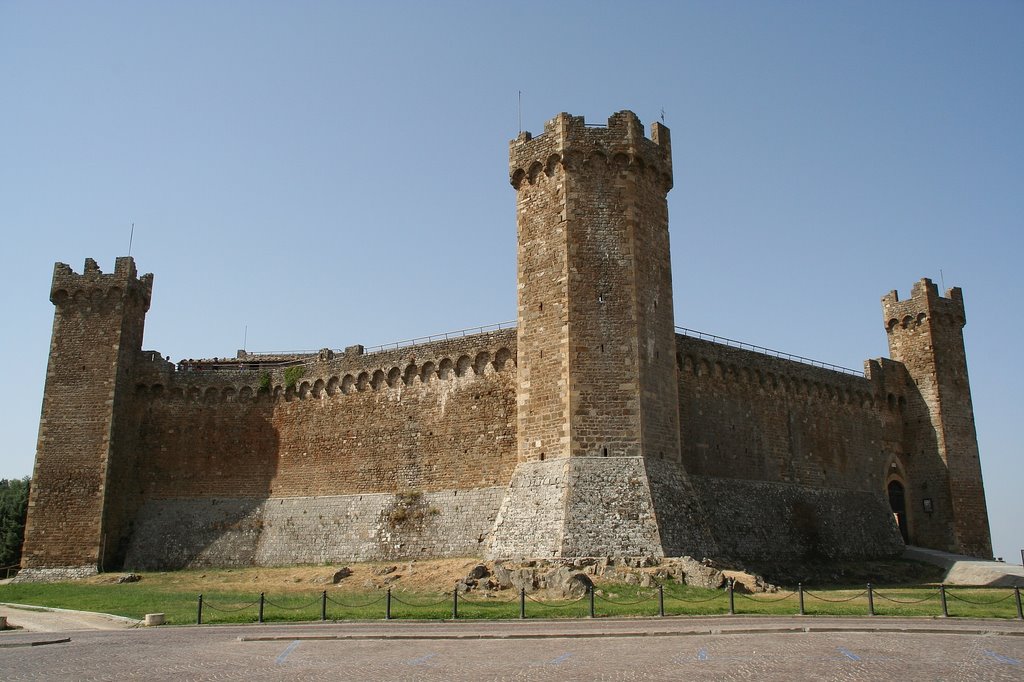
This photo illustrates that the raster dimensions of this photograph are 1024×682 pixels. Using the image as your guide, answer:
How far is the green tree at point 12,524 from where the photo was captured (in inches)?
1457

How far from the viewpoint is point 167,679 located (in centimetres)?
1117

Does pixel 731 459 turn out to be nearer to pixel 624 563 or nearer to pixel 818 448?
pixel 818 448

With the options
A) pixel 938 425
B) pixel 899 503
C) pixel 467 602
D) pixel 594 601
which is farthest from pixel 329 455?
pixel 938 425

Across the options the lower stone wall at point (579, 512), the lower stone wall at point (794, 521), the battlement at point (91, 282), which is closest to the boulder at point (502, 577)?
the lower stone wall at point (579, 512)

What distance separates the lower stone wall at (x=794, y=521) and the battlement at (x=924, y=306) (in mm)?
8568

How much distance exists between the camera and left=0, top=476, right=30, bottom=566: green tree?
37.0 meters

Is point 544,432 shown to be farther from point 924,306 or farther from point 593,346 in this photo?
point 924,306

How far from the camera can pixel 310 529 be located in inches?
1211

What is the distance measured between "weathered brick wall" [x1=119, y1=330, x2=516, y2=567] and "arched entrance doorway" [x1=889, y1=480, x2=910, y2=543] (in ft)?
65.7

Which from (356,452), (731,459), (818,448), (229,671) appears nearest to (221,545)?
(356,452)

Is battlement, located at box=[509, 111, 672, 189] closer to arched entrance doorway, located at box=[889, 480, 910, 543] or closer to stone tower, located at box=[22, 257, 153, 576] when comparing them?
stone tower, located at box=[22, 257, 153, 576]

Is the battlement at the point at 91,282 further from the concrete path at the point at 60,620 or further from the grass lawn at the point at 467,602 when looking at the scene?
the concrete path at the point at 60,620

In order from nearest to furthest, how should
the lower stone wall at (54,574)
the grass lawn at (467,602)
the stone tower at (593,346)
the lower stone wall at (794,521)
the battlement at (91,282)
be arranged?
the grass lawn at (467,602) → the stone tower at (593,346) → the lower stone wall at (794,521) → the lower stone wall at (54,574) → the battlement at (91,282)

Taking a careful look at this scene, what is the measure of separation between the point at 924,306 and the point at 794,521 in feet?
45.2
